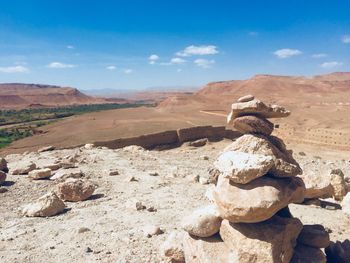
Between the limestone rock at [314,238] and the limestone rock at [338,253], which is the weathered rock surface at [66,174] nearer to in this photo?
the limestone rock at [314,238]

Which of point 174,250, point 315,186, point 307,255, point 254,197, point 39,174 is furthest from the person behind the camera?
point 39,174

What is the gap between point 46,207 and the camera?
1301 centimetres

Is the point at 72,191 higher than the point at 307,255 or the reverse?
the reverse

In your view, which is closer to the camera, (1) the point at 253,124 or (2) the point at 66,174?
(1) the point at 253,124

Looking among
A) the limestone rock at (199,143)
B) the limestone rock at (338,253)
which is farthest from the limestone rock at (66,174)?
the limestone rock at (199,143)

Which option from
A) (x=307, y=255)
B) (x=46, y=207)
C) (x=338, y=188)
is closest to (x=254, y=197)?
(x=307, y=255)

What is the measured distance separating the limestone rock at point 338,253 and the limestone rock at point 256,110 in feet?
11.4

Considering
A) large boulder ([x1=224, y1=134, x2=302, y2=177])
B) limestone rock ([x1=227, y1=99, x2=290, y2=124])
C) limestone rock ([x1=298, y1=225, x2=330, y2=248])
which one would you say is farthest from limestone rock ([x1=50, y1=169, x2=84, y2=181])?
limestone rock ([x1=298, y1=225, x2=330, y2=248])

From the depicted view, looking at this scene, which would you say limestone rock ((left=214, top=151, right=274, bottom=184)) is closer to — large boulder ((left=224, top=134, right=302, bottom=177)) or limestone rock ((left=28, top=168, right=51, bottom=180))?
large boulder ((left=224, top=134, right=302, bottom=177))

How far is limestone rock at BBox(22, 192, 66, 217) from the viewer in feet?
42.6

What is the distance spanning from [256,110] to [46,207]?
26.9 ft

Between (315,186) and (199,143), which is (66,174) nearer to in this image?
(315,186)

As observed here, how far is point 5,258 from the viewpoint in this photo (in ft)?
32.6

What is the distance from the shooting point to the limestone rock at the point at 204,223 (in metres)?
8.43
